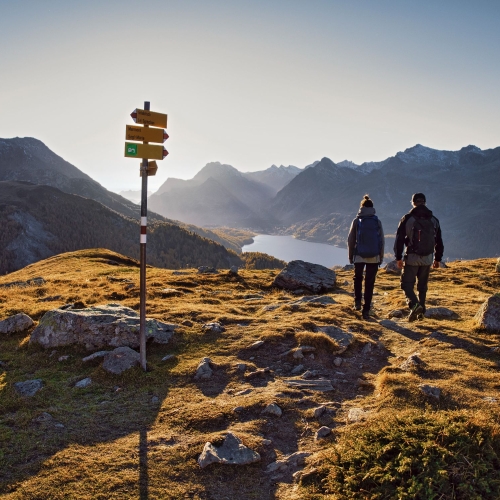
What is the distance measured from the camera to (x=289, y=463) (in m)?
5.70

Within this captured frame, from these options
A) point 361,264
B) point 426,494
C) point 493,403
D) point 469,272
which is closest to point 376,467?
point 426,494

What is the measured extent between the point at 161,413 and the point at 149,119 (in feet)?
20.7

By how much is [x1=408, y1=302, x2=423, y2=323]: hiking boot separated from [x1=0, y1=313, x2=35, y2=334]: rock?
12.3m

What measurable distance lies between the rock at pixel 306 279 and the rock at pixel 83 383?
12996 mm

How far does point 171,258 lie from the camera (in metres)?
186

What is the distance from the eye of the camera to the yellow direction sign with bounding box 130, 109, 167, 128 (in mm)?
8539

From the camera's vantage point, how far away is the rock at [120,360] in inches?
352

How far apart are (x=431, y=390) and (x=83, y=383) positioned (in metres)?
7.28

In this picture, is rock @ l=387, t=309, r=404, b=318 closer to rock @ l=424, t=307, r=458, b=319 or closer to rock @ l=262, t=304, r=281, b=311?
rock @ l=424, t=307, r=458, b=319

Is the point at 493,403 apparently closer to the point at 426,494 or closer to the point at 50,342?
the point at 426,494

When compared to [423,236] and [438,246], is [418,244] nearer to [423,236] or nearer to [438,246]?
[423,236]

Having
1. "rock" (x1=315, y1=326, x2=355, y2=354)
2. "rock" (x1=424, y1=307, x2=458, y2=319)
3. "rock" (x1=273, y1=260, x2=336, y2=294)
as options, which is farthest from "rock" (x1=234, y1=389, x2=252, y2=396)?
"rock" (x1=273, y1=260, x2=336, y2=294)

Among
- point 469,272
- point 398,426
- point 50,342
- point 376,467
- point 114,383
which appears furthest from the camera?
point 469,272

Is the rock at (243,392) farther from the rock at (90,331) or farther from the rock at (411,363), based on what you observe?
the rock at (90,331)
